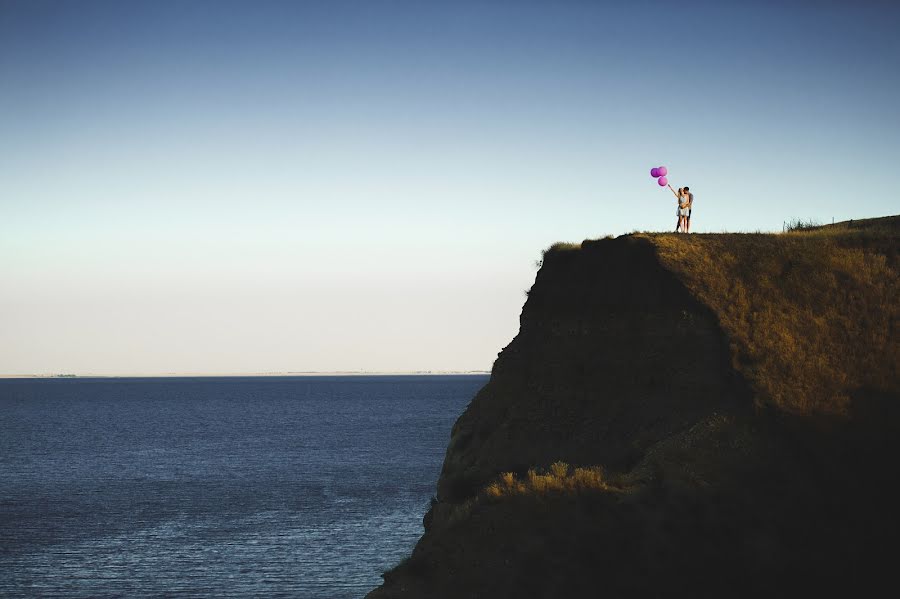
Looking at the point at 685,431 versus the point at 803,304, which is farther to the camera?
the point at 803,304

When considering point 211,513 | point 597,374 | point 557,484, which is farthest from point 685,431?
point 211,513

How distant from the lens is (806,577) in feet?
76.9

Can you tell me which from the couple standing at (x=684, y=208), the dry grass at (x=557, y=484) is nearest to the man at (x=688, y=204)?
the couple standing at (x=684, y=208)

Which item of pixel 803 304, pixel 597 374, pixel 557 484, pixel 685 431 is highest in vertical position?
pixel 803 304

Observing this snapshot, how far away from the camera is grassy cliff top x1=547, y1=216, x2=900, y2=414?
3025 cm

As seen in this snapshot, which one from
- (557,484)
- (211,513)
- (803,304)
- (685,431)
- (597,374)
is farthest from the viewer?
(211,513)

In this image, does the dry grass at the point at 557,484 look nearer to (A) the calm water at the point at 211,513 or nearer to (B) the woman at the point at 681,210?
(B) the woman at the point at 681,210

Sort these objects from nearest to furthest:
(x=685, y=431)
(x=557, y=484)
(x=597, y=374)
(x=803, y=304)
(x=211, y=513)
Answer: (x=557, y=484) → (x=685, y=431) → (x=803, y=304) → (x=597, y=374) → (x=211, y=513)

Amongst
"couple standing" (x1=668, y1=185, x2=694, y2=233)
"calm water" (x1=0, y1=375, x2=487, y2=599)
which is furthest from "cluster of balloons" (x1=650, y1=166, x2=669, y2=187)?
"calm water" (x1=0, y1=375, x2=487, y2=599)

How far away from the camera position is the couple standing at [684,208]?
38844 millimetres

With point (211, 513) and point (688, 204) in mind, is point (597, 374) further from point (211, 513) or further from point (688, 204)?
point (211, 513)

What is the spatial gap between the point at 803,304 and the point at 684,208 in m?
7.82

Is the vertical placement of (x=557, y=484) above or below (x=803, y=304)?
below

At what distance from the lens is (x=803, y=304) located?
33.6 meters
